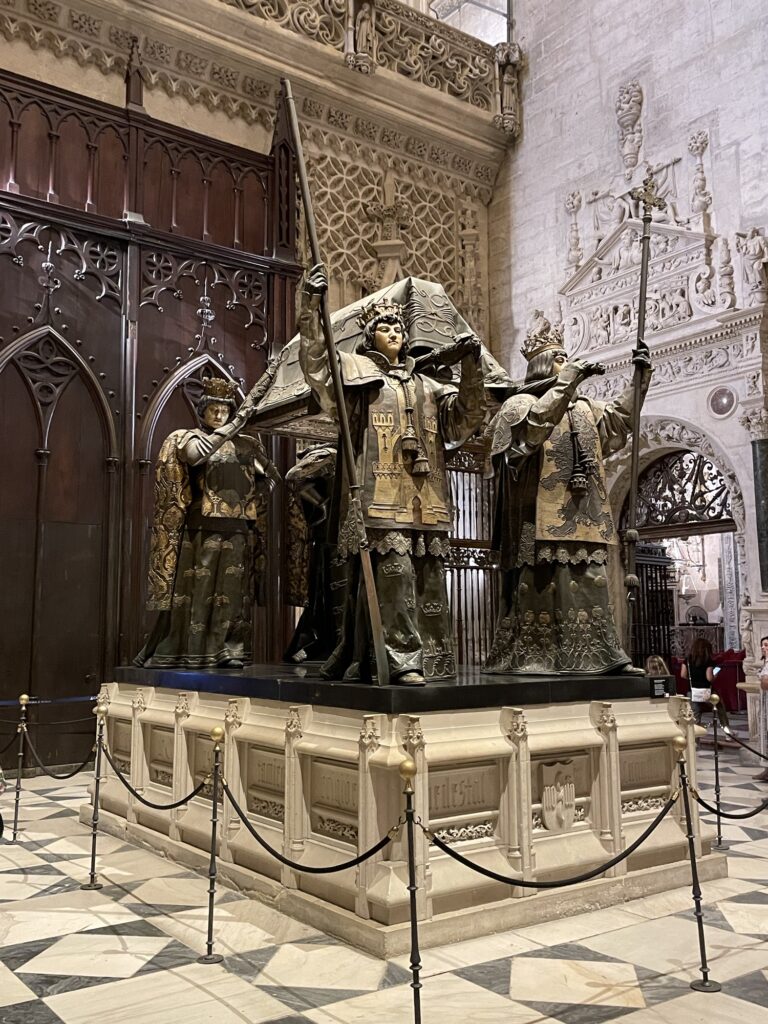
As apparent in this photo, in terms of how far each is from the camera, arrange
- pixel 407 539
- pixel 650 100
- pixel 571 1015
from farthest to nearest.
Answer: pixel 650 100, pixel 407 539, pixel 571 1015

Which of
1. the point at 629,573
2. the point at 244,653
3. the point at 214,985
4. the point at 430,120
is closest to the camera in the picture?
the point at 214,985

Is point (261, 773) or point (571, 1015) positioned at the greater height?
point (261, 773)

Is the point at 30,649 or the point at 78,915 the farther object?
the point at 30,649

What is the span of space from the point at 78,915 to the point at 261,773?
1.06 m

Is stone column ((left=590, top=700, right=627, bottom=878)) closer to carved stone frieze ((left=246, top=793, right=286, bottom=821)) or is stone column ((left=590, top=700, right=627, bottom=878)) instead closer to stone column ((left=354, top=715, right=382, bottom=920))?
stone column ((left=354, top=715, right=382, bottom=920))

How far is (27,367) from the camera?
8.84 meters

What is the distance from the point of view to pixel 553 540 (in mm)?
5090

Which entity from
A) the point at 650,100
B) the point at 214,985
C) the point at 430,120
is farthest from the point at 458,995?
the point at 430,120

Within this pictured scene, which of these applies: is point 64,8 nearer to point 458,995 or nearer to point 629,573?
point 629,573

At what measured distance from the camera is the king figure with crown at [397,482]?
4.45 meters

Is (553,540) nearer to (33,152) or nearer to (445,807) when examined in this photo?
(445,807)

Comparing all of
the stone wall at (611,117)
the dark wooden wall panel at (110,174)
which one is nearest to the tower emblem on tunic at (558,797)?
the stone wall at (611,117)

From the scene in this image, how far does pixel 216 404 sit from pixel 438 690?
3452mm

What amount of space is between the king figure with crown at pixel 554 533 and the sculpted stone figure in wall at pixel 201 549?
6.68ft
